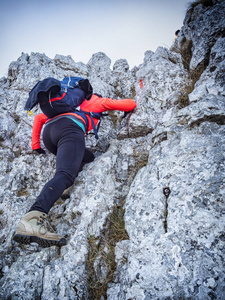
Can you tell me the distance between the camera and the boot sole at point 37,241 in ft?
8.78

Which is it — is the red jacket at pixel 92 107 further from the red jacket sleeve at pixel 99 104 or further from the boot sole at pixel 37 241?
the boot sole at pixel 37 241

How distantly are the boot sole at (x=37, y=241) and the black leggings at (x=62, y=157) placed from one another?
1.48 feet

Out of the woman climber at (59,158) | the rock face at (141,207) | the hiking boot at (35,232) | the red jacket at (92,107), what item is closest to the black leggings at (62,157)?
the woman climber at (59,158)

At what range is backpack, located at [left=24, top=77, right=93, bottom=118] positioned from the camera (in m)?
3.61

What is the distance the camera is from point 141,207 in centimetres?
292

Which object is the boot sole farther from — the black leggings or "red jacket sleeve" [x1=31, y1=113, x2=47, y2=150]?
"red jacket sleeve" [x1=31, y1=113, x2=47, y2=150]

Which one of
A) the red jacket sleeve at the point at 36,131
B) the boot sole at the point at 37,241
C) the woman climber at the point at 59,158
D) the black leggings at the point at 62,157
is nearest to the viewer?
the boot sole at the point at 37,241

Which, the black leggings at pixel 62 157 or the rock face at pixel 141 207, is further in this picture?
the black leggings at pixel 62 157

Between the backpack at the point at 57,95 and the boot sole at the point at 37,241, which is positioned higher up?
the backpack at the point at 57,95

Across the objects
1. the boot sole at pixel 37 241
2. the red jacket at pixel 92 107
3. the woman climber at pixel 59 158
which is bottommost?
the boot sole at pixel 37 241

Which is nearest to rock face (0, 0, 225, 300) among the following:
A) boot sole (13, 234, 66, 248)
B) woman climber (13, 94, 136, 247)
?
boot sole (13, 234, 66, 248)

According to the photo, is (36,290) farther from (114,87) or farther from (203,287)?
(114,87)

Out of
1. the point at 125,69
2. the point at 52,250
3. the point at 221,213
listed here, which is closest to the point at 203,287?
the point at 221,213

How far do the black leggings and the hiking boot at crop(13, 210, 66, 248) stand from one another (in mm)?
150
